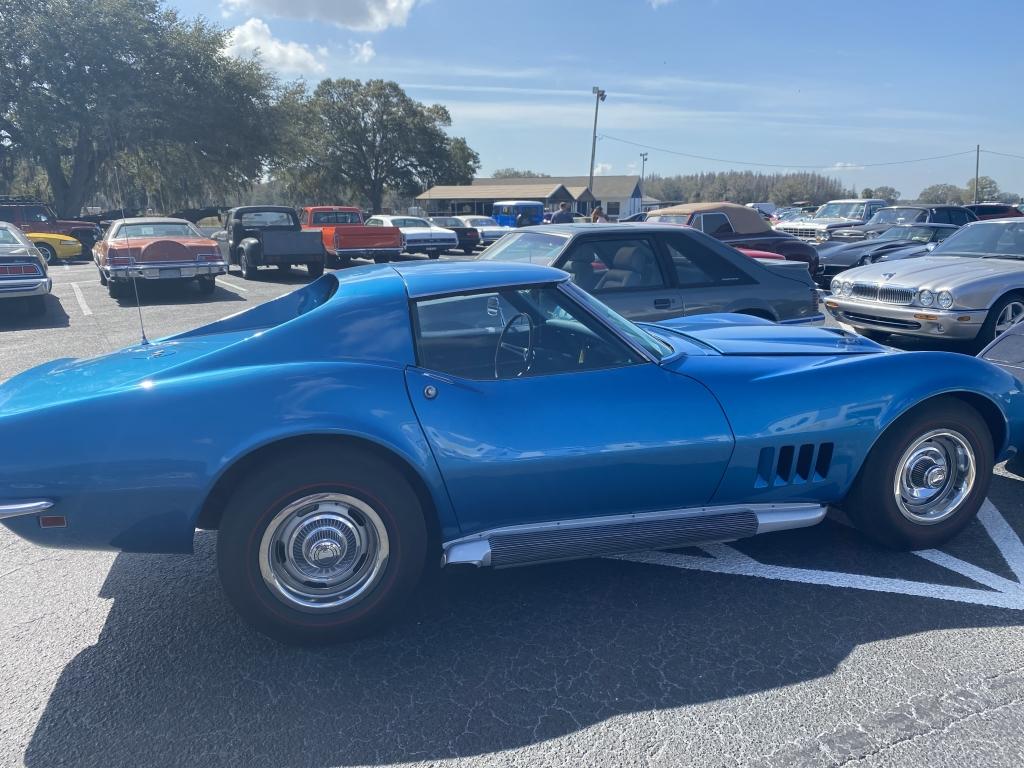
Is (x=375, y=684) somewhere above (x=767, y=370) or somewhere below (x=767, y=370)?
below

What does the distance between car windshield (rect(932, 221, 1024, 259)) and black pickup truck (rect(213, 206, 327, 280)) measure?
1187 centimetres

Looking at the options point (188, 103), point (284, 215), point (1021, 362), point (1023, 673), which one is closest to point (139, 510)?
point (1023, 673)

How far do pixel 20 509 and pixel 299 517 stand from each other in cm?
91

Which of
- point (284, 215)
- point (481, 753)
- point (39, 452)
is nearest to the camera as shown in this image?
point (481, 753)

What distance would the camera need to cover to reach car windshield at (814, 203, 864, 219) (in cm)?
2267

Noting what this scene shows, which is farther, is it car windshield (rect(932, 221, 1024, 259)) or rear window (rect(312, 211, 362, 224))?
rear window (rect(312, 211, 362, 224))

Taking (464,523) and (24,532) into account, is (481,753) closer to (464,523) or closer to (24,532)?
(464,523)

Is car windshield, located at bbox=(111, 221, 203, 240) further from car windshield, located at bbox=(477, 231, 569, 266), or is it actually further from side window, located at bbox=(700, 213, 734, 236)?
side window, located at bbox=(700, 213, 734, 236)

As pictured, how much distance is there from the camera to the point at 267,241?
15.8 meters

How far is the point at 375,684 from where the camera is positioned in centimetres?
257

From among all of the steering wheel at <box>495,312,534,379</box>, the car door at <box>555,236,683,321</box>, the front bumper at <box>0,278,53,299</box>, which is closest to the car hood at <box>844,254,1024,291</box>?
the car door at <box>555,236,683,321</box>

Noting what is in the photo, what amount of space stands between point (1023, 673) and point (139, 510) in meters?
3.11

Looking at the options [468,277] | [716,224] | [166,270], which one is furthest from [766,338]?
[166,270]

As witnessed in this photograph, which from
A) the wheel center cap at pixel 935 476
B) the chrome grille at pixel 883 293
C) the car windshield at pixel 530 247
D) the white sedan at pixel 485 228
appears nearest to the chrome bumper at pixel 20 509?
the wheel center cap at pixel 935 476
